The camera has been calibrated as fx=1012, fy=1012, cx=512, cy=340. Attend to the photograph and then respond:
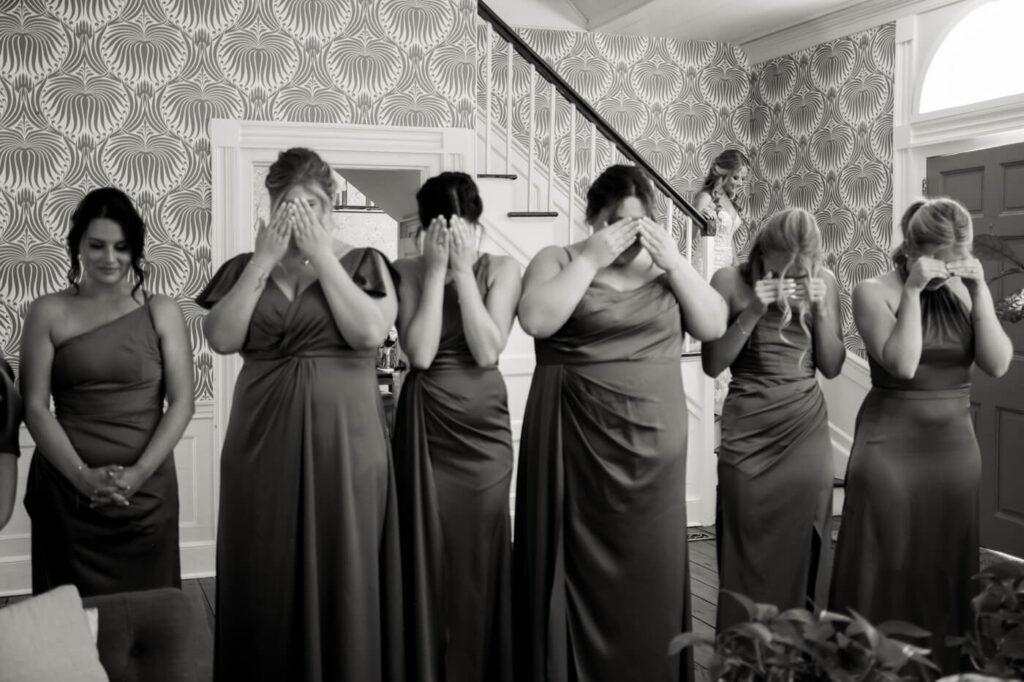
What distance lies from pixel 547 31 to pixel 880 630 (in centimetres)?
632

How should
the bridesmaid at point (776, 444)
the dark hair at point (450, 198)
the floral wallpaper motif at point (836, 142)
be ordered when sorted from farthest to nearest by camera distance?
the floral wallpaper motif at point (836, 142) < the bridesmaid at point (776, 444) < the dark hair at point (450, 198)

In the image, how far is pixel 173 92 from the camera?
4484 mm

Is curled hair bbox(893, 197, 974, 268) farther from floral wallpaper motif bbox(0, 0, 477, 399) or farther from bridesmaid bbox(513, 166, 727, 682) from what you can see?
floral wallpaper motif bbox(0, 0, 477, 399)

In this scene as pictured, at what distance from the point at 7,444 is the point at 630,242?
162 cm

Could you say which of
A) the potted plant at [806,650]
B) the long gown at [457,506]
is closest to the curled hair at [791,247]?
the long gown at [457,506]

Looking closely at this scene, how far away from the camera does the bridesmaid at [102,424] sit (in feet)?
8.73

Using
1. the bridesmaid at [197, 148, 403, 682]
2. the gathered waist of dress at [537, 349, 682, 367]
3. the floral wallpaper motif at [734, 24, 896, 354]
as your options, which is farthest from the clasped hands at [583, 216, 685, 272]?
the floral wallpaper motif at [734, 24, 896, 354]

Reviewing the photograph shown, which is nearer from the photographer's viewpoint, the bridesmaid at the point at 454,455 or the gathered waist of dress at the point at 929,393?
the bridesmaid at the point at 454,455

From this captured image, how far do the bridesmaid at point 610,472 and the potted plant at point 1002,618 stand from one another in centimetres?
114

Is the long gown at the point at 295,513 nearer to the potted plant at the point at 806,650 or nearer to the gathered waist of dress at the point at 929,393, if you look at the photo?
the potted plant at the point at 806,650

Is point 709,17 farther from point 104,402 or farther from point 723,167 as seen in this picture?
point 104,402

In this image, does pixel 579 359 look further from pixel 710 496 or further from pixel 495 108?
pixel 495 108

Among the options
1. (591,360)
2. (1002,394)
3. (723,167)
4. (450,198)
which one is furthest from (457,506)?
(723,167)

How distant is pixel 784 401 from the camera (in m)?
2.87
